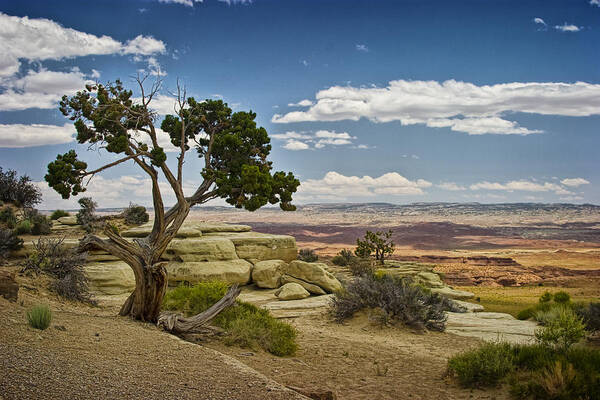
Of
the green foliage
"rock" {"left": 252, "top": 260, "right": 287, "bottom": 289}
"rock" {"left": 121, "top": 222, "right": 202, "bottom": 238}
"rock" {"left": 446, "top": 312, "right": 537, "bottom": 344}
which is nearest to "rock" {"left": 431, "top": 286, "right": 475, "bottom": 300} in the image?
"rock" {"left": 446, "top": 312, "right": 537, "bottom": 344}

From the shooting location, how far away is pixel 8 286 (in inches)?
393

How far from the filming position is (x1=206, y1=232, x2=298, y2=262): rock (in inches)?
928

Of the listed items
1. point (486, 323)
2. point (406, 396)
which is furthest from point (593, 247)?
point (406, 396)

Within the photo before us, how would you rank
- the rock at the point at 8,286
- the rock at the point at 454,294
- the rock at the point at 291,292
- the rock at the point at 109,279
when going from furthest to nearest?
1. the rock at the point at 454,294
2. the rock at the point at 291,292
3. the rock at the point at 109,279
4. the rock at the point at 8,286

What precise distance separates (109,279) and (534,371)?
16999 mm

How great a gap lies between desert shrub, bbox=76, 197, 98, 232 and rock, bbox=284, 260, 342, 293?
13.6m

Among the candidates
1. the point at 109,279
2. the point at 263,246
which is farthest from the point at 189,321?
the point at 263,246

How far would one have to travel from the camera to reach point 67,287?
14.2 metres

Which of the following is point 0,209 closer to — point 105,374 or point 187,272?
point 187,272

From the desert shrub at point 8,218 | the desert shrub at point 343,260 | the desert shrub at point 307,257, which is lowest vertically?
the desert shrub at point 343,260

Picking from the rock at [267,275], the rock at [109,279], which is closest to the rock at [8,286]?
the rock at [109,279]

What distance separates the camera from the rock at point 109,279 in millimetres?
18969

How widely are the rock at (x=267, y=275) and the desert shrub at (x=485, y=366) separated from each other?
43.5 ft

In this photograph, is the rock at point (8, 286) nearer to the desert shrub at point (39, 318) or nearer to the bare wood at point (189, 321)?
the desert shrub at point (39, 318)
